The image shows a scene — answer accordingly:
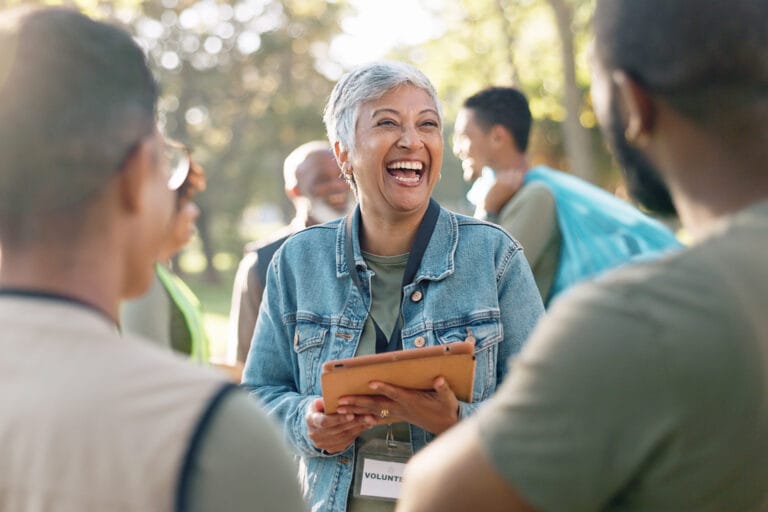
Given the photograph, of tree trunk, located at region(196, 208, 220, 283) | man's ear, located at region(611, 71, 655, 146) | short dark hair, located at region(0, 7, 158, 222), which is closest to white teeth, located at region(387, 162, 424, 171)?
man's ear, located at region(611, 71, 655, 146)

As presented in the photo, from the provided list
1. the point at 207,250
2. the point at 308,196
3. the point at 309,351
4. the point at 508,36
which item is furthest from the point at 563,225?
the point at 207,250

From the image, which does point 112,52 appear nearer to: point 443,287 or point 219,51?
point 443,287

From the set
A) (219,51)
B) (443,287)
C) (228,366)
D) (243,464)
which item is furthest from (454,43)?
(243,464)

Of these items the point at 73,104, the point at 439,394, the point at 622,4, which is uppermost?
the point at 622,4

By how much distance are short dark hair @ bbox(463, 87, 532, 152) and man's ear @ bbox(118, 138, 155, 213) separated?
14.2 feet

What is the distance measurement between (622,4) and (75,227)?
95 centimetres

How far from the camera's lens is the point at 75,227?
4.76 feet

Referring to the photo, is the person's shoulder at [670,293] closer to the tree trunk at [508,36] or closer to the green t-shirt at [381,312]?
the green t-shirt at [381,312]

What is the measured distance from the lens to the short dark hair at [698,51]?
57.6 inches

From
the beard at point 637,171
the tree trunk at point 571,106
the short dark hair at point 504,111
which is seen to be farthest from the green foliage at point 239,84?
the beard at point 637,171

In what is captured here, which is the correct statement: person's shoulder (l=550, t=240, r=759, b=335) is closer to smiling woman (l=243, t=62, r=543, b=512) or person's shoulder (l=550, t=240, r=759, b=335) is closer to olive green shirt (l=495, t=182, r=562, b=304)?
smiling woman (l=243, t=62, r=543, b=512)

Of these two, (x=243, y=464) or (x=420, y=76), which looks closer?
(x=243, y=464)

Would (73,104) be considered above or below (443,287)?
above

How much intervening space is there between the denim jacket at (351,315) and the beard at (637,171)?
1.23 meters
